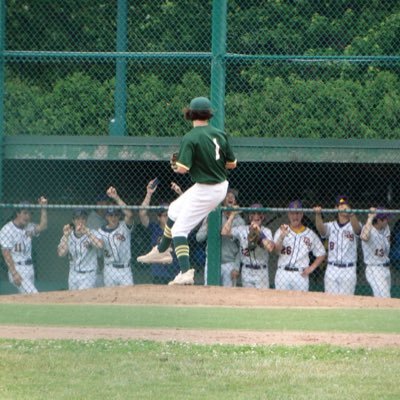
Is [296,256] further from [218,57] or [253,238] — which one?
[218,57]

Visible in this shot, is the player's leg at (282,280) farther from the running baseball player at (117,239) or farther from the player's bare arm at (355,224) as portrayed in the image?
the running baseball player at (117,239)

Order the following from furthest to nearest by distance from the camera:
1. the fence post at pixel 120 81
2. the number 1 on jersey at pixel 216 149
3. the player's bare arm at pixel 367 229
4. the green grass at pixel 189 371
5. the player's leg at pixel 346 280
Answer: the fence post at pixel 120 81 < the player's leg at pixel 346 280 < the player's bare arm at pixel 367 229 < the number 1 on jersey at pixel 216 149 < the green grass at pixel 189 371

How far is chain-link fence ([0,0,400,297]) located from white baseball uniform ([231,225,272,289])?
0.07 metres

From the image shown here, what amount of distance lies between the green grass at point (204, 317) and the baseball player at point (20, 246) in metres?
2.04

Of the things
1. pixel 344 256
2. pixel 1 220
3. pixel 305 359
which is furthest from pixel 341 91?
pixel 305 359

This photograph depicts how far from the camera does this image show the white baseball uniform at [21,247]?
43.7 feet

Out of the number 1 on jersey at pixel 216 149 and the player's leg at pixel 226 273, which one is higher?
the number 1 on jersey at pixel 216 149

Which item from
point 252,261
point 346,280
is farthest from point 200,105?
point 346,280

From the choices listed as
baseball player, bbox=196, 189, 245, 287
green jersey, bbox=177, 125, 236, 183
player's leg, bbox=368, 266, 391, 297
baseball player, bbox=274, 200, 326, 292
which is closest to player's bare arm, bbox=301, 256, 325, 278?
baseball player, bbox=274, 200, 326, 292

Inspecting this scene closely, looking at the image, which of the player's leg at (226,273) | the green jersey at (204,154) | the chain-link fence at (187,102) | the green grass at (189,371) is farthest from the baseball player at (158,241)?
the green grass at (189,371)

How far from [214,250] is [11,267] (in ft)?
8.22

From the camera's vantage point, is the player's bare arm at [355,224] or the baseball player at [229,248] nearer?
the player's bare arm at [355,224]

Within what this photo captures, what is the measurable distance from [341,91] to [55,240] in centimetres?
460

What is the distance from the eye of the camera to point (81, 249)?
43.4 ft
